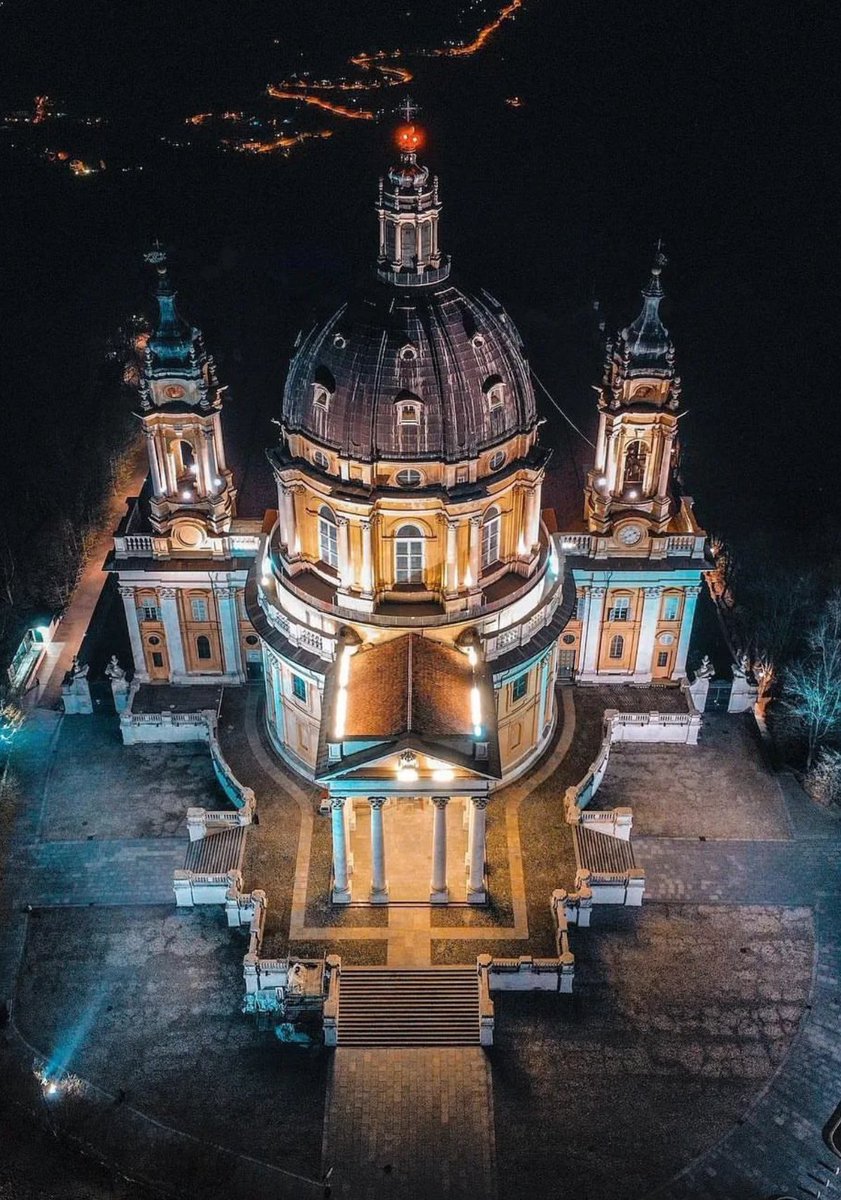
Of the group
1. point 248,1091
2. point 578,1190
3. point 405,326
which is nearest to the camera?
point 578,1190

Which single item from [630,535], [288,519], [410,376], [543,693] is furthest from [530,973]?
[410,376]

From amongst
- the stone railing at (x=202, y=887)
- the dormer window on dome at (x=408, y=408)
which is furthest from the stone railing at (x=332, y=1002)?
the dormer window on dome at (x=408, y=408)

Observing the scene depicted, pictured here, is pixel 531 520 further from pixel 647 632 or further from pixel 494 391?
pixel 647 632

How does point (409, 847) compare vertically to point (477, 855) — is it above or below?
below

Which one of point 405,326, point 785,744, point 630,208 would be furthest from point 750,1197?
point 630,208

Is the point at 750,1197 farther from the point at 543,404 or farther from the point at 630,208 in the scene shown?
the point at 630,208

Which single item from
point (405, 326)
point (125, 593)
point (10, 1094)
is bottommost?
point (10, 1094)

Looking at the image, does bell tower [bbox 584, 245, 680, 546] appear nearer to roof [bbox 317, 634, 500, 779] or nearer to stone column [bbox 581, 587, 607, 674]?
stone column [bbox 581, 587, 607, 674]
